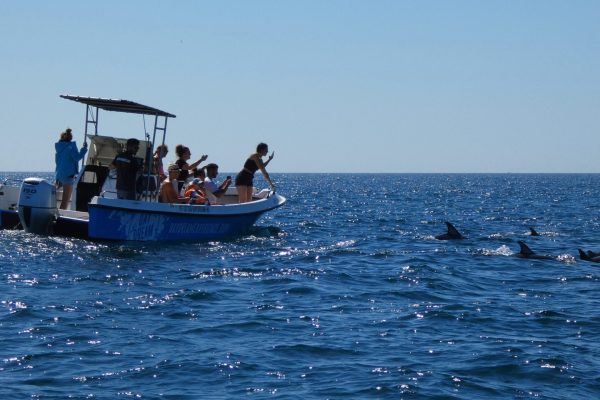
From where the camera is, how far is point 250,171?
21391 millimetres

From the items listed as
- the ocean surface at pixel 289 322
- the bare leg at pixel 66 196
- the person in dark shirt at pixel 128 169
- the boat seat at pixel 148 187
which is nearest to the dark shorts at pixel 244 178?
the ocean surface at pixel 289 322

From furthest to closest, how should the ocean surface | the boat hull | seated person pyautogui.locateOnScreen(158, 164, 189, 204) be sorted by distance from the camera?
seated person pyautogui.locateOnScreen(158, 164, 189, 204) → the boat hull → the ocean surface

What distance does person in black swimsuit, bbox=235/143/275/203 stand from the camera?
20.9 meters

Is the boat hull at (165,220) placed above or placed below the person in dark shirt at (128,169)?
below

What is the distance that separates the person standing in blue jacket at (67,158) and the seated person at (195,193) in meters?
2.25

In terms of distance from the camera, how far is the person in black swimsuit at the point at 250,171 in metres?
20.9

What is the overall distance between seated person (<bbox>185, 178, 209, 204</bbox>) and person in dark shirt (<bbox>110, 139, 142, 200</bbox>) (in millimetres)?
1418

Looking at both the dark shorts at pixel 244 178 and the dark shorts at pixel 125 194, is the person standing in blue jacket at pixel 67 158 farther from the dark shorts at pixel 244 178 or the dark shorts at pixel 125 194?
the dark shorts at pixel 244 178

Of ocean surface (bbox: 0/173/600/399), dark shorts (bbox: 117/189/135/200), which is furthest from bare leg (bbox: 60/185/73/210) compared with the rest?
dark shorts (bbox: 117/189/135/200)

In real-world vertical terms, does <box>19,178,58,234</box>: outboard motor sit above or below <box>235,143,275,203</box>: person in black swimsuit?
below

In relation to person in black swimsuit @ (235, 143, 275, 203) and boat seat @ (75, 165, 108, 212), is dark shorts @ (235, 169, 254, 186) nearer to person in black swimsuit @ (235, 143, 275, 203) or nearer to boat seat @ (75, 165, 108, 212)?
person in black swimsuit @ (235, 143, 275, 203)

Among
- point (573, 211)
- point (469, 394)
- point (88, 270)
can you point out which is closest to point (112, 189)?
point (88, 270)

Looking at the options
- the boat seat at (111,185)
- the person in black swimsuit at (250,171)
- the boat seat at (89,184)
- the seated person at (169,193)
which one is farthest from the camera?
the person in black swimsuit at (250,171)

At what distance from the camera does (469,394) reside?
8.98 m
